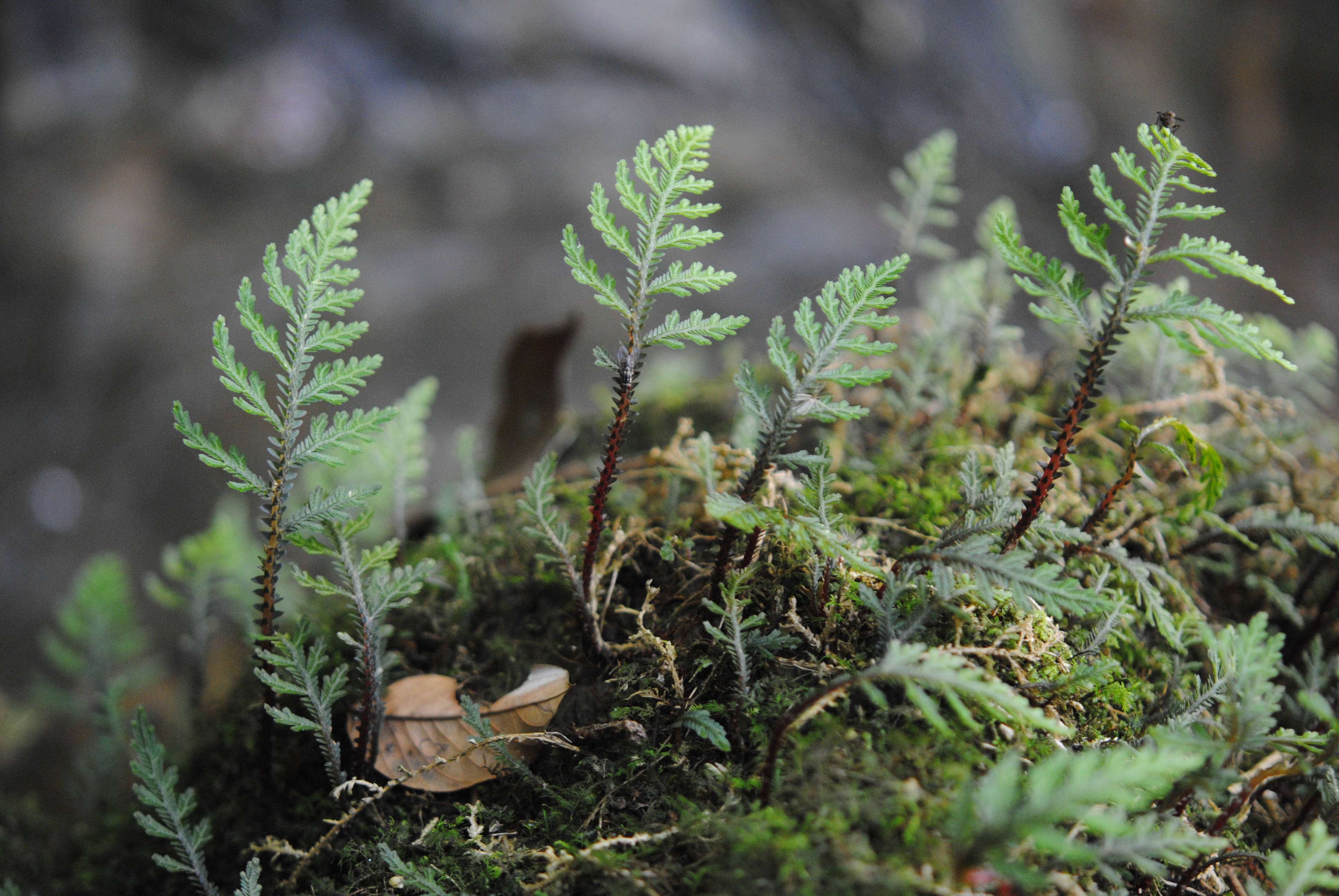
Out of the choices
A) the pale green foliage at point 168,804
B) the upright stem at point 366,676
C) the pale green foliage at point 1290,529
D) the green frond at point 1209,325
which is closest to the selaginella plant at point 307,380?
the upright stem at point 366,676

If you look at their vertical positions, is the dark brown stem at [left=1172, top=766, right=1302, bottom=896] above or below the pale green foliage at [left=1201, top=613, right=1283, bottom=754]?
below

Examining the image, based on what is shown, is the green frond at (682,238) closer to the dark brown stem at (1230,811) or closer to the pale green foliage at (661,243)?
the pale green foliage at (661,243)

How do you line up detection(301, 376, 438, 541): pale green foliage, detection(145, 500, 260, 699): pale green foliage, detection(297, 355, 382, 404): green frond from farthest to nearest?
detection(145, 500, 260, 699): pale green foliage
detection(301, 376, 438, 541): pale green foliage
detection(297, 355, 382, 404): green frond

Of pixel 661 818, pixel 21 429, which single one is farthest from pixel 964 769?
pixel 21 429

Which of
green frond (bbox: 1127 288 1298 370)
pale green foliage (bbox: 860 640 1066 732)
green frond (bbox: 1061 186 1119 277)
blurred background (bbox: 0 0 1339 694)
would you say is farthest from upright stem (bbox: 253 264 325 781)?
blurred background (bbox: 0 0 1339 694)

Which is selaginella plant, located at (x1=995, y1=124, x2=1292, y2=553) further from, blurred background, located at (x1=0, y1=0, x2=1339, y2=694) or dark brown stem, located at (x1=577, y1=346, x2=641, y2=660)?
blurred background, located at (x1=0, y1=0, x2=1339, y2=694)

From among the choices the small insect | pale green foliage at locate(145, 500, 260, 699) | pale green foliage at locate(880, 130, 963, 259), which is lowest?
pale green foliage at locate(145, 500, 260, 699)
